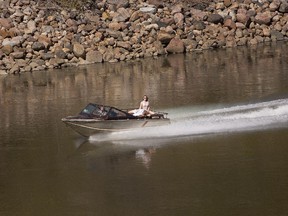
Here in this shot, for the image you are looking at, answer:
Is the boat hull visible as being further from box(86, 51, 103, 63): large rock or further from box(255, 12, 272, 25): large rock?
box(255, 12, 272, 25): large rock

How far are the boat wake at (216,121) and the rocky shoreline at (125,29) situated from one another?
3011cm

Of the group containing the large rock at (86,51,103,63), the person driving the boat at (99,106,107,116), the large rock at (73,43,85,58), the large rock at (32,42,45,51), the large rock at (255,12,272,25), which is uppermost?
the large rock at (255,12,272,25)

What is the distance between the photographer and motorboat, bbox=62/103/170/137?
34156 mm

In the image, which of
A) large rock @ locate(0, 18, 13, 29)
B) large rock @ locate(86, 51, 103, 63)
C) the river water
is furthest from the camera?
large rock @ locate(0, 18, 13, 29)

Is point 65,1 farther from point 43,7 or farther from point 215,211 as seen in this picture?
point 215,211

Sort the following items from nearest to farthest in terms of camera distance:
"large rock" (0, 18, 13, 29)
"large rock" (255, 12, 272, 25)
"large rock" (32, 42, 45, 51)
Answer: "large rock" (32, 42, 45, 51) < "large rock" (0, 18, 13, 29) < "large rock" (255, 12, 272, 25)

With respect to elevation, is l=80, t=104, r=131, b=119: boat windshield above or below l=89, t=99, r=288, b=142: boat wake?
above

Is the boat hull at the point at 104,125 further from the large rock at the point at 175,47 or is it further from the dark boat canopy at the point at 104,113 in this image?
the large rock at the point at 175,47

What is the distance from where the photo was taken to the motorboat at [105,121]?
3416cm

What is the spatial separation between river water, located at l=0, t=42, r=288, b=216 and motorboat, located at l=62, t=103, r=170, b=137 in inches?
16.1

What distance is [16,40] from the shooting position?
67.9m

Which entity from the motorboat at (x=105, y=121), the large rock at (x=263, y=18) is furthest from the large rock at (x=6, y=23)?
the motorboat at (x=105, y=121)

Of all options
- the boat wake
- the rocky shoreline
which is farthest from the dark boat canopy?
the rocky shoreline

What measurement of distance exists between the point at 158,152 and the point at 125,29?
4301cm
